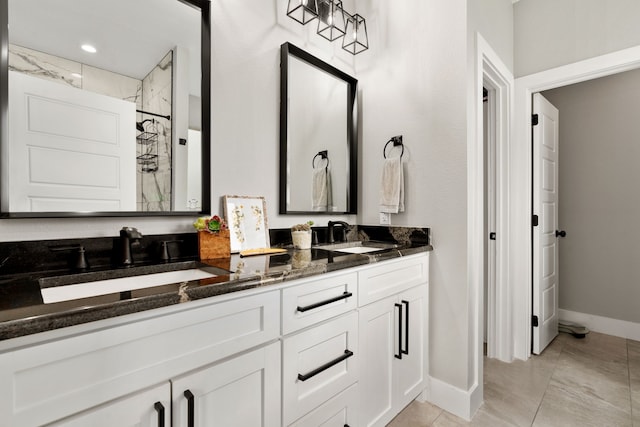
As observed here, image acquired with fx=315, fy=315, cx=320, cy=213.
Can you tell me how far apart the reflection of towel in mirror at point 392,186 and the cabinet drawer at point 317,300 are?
30.1 inches

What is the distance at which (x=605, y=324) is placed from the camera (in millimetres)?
2889

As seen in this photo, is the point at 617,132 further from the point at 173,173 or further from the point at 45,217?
the point at 45,217

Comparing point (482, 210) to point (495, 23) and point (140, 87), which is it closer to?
point (495, 23)

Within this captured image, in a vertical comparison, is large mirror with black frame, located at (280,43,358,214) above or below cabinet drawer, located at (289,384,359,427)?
above

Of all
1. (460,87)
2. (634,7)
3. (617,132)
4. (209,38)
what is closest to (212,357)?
(209,38)

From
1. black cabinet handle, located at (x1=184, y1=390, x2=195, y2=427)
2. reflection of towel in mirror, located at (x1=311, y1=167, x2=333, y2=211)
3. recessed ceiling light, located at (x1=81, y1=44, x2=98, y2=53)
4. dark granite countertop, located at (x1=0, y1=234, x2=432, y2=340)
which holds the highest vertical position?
recessed ceiling light, located at (x1=81, y1=44, x2=98, y2=53)

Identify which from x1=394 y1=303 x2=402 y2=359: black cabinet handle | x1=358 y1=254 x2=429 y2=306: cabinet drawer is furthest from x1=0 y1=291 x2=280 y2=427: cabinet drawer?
x1=394 y1=303 x2=402 y2=359: black cabinet handle

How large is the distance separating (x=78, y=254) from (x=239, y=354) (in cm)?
69

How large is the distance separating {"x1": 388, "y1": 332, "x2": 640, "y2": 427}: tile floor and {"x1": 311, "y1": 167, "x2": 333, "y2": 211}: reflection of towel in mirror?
128 cm

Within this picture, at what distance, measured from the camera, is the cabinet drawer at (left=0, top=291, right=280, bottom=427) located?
2.02ft

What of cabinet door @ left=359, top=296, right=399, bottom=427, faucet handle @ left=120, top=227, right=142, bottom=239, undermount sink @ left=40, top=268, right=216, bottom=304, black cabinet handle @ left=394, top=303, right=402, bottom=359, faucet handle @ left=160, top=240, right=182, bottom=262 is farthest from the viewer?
black cabinet handle @ left=394, top=303, right=402, bottom=359

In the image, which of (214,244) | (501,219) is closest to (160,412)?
(214,244)

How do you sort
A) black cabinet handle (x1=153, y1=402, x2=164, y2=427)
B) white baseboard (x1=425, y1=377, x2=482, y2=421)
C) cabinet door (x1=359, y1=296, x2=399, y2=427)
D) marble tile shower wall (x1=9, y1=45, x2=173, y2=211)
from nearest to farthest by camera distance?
black cabinet handle (x1=153, y1=402, x2=164, y2=427) → marble tile shower wall (x1=9, y1=45, x2=173, y2=211) → cabinet door (x1=359, y1=296, x2=399, y2=427) → white baseboard (x1=425, y1=377, x2=482, y2=421)

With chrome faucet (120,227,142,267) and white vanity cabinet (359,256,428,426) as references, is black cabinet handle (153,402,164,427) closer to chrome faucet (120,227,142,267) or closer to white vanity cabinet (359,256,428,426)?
chrome faucet (120,227,142,267)
